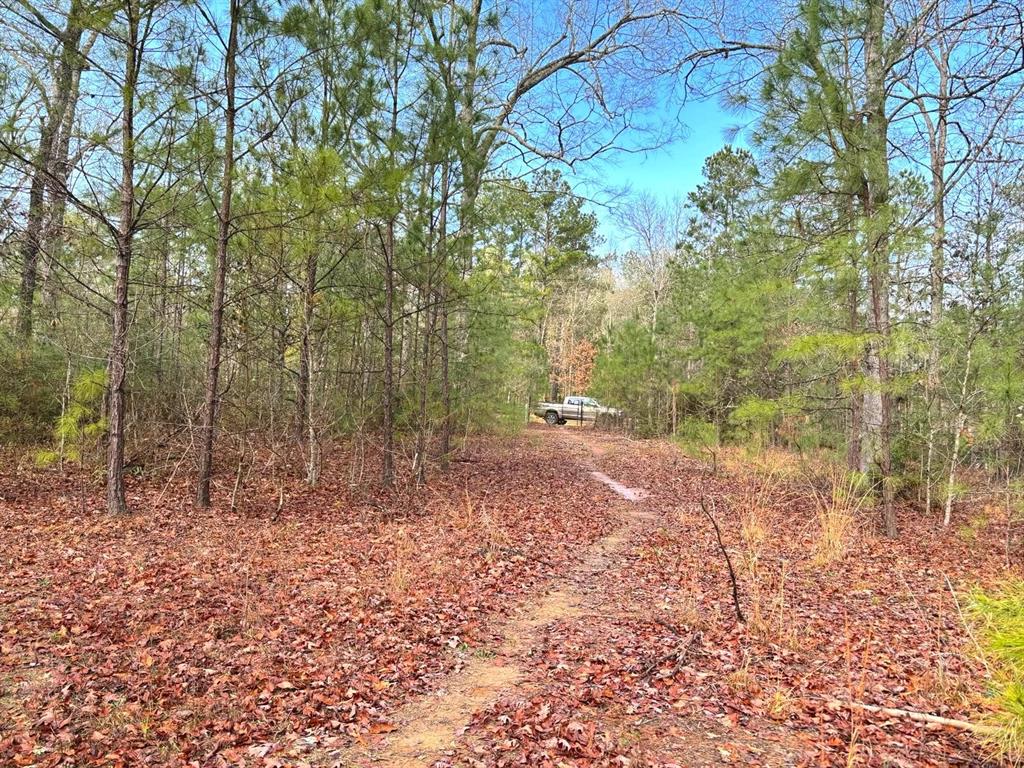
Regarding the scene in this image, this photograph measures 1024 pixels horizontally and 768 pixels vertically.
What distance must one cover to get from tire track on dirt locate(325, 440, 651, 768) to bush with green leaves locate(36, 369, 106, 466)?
239 inches

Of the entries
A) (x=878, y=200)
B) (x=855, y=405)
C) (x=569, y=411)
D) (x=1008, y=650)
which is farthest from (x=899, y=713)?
(x=569, y=411)

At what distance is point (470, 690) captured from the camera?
13.4ft

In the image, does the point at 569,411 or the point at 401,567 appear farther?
the point at 569,411

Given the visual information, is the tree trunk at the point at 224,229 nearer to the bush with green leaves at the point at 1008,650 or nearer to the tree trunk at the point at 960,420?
the bush with green leaves at the point at 1008,650

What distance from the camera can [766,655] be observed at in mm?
4523

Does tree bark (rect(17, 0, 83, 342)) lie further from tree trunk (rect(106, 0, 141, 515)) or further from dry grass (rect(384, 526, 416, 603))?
dry grass (rect(384, 526, 416, 603))

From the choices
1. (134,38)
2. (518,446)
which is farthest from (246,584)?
(518,446)

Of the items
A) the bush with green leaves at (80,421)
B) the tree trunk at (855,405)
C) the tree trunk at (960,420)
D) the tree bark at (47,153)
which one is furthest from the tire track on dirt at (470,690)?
the tree bark at (47,153)

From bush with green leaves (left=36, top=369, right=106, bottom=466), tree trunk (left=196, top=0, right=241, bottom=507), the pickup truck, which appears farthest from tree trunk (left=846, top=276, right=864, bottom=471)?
the pickup truck

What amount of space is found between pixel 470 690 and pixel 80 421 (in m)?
9.09

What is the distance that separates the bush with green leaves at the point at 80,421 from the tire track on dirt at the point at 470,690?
606 centimetres

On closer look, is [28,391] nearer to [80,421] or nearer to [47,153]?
[80,421]

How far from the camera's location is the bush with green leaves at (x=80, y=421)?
788 centimetres

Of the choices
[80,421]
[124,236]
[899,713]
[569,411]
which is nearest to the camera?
[899,713]
